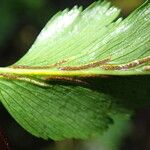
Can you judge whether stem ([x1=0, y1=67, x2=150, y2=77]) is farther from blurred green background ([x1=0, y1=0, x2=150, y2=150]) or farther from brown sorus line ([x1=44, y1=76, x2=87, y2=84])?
blurred green background ([x1=0, y1=0, x2=150, y2=150])

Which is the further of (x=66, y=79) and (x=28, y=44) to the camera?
(x=28, y=44)

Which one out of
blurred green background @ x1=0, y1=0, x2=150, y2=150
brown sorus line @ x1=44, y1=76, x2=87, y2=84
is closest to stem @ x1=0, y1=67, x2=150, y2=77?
brown sorus line @ x1=44, y1=76, x2=87, y2=84

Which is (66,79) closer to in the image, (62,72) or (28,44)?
(62,72)

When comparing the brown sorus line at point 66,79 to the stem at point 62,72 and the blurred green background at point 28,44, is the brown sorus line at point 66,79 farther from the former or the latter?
the blurred green background at point 28,44

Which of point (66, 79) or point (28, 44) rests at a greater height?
point (28, 44)

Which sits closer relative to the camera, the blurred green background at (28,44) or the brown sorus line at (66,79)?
the brown sorus line at (66,79)

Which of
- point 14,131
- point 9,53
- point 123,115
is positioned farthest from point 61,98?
point 9,53

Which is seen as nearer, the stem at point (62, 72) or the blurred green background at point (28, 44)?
the stem at point (62, 72)

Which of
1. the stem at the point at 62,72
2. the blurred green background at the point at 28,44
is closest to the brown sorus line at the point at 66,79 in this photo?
the stem at the point at 62,72

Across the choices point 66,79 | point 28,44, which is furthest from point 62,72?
point 28,44
